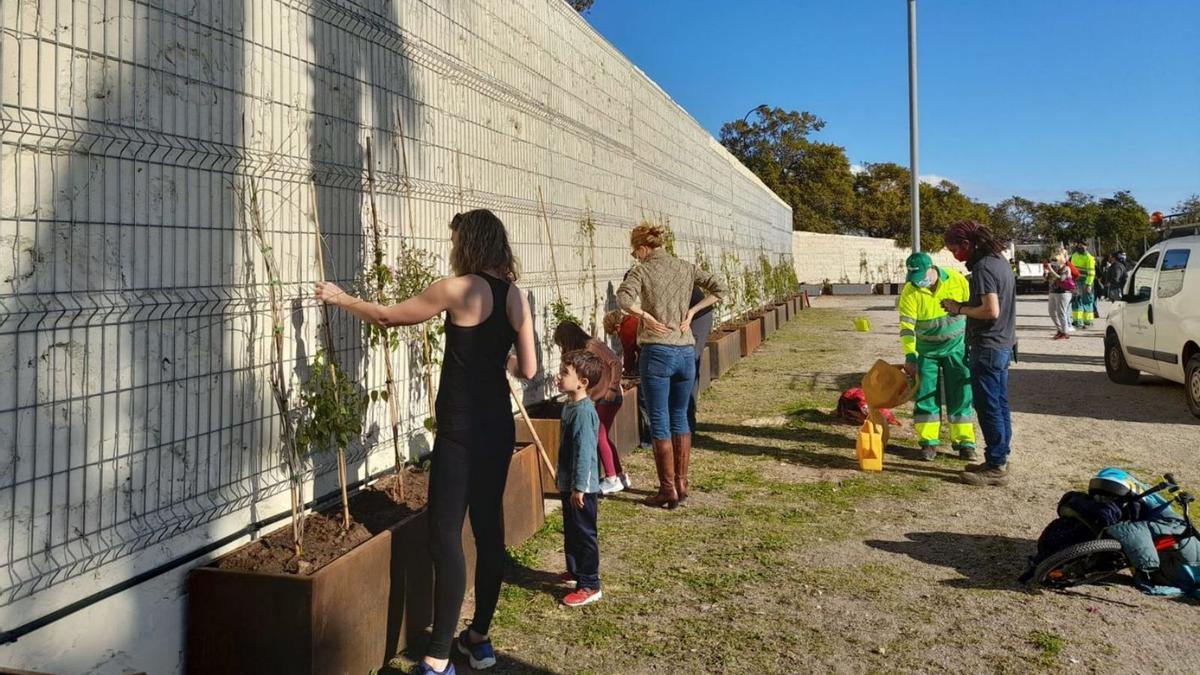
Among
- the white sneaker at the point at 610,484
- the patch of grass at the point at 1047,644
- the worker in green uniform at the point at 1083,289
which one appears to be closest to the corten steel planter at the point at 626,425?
the white sneaker at the point at 610,484

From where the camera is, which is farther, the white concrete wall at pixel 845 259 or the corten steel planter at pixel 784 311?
the white concrete wall at pixel 845 259

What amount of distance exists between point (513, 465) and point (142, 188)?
101 inches

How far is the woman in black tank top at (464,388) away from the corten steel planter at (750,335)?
11182mm

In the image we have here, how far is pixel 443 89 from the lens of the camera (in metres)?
5.64

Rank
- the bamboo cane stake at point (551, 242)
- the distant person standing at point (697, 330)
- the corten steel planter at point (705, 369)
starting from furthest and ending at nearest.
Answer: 1. the corten steel planter at point (705, 369)
2. the distant person standing at point (697, 330)
3. the bamboo cane stake at point (551, 242)

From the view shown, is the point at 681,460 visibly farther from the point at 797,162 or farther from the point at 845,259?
the point at 797,162

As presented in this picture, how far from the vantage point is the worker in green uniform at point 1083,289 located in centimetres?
1797

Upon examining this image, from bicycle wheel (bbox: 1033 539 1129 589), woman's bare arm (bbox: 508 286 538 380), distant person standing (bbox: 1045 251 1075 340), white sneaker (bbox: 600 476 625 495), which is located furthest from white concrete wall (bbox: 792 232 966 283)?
woman's bare arm (bbox: 508 286 538 380)

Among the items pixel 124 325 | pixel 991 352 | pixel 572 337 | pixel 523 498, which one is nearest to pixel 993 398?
pixel 991 352

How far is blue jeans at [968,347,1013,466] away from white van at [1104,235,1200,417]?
3.79 m

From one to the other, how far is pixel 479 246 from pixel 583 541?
154 cm

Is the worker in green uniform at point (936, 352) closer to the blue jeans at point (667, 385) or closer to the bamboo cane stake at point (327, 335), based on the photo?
the blue jeans at point (667, 385)

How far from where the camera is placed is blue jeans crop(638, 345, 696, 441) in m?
5.76

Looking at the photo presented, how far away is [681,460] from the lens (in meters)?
6.01
